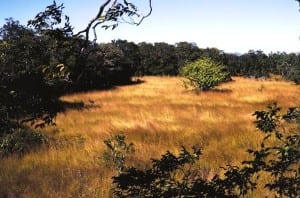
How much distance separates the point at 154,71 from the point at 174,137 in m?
53.9

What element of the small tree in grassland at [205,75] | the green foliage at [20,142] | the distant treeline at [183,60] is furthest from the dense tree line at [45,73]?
the distant treeline at [183,60]

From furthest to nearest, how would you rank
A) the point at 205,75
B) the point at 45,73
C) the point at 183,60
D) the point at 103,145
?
the point at 183,60, the point at 205,75, the point at 103,145, the point at 45,73

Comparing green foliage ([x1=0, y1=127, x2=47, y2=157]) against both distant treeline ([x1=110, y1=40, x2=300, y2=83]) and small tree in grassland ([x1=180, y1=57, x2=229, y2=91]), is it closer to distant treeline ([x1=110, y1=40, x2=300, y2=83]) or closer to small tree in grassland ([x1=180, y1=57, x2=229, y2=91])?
small tree in grassland ([x1=180, y1=57, x2=229, y2=91])

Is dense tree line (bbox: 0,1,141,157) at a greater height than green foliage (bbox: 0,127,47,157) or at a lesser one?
greater

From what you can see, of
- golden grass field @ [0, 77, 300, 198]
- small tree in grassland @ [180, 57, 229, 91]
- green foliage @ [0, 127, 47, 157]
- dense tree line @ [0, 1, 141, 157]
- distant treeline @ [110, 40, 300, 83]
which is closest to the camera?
dense tree line @ [0, 1, 141, 157]

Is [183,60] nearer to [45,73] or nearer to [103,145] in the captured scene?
[103,145]

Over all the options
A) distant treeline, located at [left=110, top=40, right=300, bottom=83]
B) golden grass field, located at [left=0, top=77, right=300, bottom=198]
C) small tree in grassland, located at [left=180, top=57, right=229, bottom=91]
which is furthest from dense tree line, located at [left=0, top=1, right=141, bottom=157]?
distant treeline, located at [left=110, top=40, right=300, bottom=83]

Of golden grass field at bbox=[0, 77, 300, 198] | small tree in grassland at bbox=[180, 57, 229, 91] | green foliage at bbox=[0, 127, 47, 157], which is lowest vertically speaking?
golden grass field at bbox=[0, 77, 300, 198]

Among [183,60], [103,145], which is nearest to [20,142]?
[103,145]

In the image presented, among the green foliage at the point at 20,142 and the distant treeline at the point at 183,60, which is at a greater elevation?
the distant treeline at the point at 183,60

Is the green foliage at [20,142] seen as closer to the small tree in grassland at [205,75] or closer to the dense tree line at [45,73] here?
the dense tree line at [45,73]

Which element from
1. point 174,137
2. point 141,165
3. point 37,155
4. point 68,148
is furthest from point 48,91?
point 174,137

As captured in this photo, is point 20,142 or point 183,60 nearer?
point 20,142

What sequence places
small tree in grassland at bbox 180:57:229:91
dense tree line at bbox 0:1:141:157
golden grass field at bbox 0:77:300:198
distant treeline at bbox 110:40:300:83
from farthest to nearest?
distant treeline at bbox 110:40:300:83, small tree in grassland at bbox 180:57:229:91, golden grass field at bbox 0:77:300:198, dense tree line at bbox 0:1:141:157
